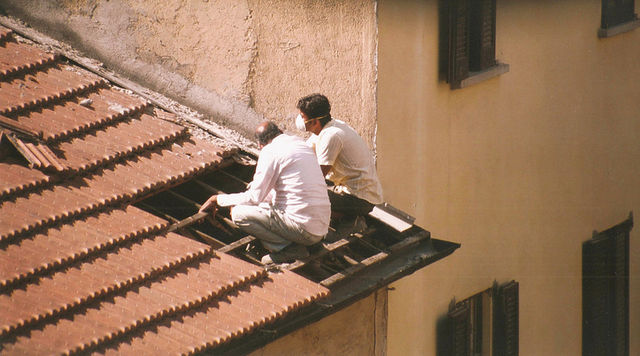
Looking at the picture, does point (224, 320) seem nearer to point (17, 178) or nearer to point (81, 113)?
point (17, 178)

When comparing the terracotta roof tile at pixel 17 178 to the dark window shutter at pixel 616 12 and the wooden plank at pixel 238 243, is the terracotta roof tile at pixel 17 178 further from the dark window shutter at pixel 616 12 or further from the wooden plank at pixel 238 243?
the dark window shutter at pixel 616 12

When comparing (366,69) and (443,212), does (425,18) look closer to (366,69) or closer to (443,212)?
(366,69)

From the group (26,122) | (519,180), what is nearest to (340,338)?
(26,122)

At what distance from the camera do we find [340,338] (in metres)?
8.16

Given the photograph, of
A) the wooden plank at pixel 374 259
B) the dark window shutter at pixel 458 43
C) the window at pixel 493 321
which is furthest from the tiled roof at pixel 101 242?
the window at pixel 493 321

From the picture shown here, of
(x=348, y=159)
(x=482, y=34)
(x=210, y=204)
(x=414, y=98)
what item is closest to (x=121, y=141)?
(x=210, y=204)

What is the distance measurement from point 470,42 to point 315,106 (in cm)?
262

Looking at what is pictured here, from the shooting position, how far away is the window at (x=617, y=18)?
1243 centimetres

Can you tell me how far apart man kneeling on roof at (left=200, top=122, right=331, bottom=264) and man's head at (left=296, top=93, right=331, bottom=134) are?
45cm

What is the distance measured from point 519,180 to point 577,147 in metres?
1.49

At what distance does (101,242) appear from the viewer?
692 cm

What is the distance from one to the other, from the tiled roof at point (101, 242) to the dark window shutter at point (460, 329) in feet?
9.53

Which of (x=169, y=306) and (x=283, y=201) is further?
(x=283, y=201)

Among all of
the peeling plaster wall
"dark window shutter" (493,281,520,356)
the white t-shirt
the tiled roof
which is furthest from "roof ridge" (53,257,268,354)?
"dark window shutter" (493,281,520,356)
